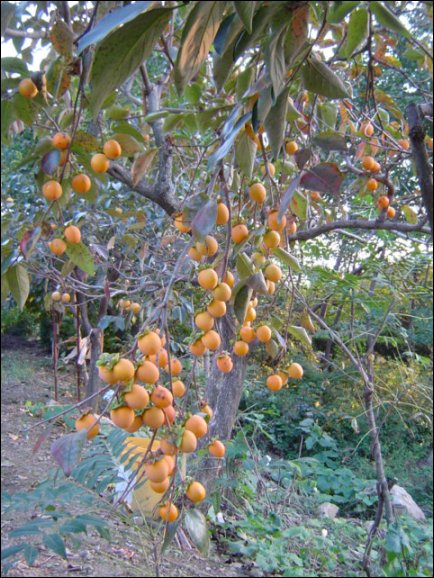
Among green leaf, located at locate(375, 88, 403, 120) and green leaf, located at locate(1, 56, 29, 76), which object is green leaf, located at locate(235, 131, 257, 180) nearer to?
green leaf, located at locate(1, 56, 29, 76)

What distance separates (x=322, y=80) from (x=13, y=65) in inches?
17.7

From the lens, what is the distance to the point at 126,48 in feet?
1.86

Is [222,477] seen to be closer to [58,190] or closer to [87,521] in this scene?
Answer: [87,521]

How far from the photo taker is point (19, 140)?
5.50 m

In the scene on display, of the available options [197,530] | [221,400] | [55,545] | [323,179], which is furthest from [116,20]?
[221,400]

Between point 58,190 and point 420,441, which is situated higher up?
point 58,190

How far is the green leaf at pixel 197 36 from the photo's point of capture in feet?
1.85

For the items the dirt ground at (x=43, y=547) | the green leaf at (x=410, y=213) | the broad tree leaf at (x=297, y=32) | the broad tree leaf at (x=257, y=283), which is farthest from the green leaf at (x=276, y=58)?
the green leaf at (x=410, y=213)

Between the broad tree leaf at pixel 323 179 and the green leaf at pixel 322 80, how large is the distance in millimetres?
196

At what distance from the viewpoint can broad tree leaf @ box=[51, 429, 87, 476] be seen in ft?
2.26

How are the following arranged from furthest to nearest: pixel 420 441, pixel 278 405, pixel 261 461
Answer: pixel 278 405, pixel 420 441, pixel 261 461

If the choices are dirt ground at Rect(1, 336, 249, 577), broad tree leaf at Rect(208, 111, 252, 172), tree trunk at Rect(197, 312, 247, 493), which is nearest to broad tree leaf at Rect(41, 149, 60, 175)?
broad tree leaf at Rect(208, 111, 252, 172)

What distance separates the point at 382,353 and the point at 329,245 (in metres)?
1.86

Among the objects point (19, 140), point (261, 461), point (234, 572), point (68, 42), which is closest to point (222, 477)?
point (261, 461)
